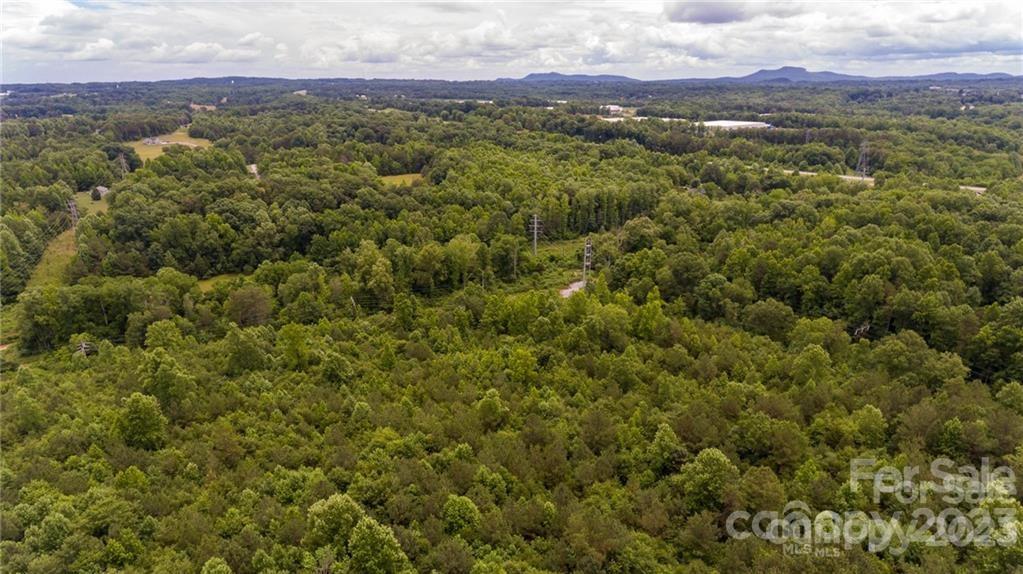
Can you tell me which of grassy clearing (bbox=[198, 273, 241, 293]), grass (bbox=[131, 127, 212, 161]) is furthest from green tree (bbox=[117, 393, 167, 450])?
grass (bbox=[131, 127, 212, 161])

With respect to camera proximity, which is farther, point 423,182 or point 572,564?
point 423,182

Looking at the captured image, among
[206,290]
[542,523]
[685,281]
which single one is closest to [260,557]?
[542,523]

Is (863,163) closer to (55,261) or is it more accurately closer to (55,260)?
(55,261)

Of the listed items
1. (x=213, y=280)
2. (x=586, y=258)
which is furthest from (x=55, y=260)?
(x=586, y=258)

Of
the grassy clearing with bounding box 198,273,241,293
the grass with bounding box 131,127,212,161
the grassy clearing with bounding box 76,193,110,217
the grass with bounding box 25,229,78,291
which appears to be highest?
the grass with bounding box 131,127,212,161

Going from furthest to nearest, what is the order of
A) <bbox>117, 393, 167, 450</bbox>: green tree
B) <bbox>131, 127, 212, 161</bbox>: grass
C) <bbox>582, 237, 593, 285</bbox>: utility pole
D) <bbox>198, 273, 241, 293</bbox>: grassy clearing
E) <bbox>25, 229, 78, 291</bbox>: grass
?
1. <bbox>131, 127, 212, 161</bbox>: grass
2. <bbox>582, 237, 593, 285</bbox>: utility pole
3. <bbox>198, 273, 241, 293</bbox>: grassy clearing
4. <bbox>25, 229, 78, 291</bbox>: grass
5. <bbox>117, 393, 167, 450</bbox>: green tree

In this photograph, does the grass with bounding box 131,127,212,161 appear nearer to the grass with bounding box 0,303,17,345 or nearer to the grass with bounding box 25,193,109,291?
the grass with bounding box 25,193,109,291

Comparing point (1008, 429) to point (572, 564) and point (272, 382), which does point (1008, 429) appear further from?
point (272, 382)
